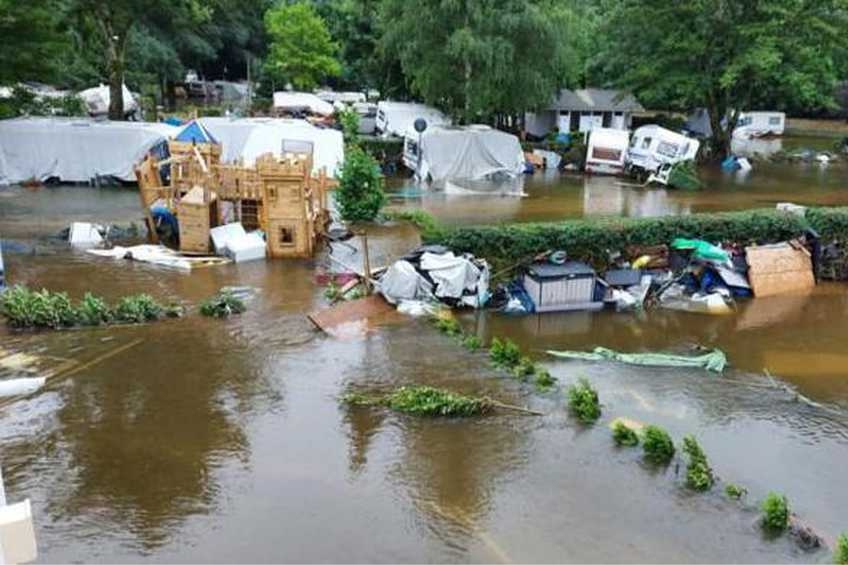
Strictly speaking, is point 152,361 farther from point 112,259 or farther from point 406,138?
point 406,138

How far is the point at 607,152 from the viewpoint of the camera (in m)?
32.8

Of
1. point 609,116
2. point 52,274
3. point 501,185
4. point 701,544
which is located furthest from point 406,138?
point 701,544

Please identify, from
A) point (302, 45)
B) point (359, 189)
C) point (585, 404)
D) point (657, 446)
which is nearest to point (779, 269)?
point (585, 404)

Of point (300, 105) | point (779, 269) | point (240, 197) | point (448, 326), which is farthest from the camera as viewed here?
point (300, 105)

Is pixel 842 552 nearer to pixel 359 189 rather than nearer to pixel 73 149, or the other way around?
pixel 359 189

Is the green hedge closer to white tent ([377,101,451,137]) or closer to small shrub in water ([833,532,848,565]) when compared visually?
small shrub in water ([833,532,848,565])

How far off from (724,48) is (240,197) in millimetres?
24197

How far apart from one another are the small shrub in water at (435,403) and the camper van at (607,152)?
24161 millimetres

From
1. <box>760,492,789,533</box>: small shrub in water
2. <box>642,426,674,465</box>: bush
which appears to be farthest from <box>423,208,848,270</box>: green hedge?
<box>760,492,789,533</box>: small shrub in water

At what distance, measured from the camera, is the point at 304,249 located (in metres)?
17.6

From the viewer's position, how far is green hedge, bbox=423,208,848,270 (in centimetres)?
1544

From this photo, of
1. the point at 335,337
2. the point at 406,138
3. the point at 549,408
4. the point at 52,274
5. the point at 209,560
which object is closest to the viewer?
the point at 209,560

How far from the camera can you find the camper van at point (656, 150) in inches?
1214

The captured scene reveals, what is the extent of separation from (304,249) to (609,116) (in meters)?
27.8
